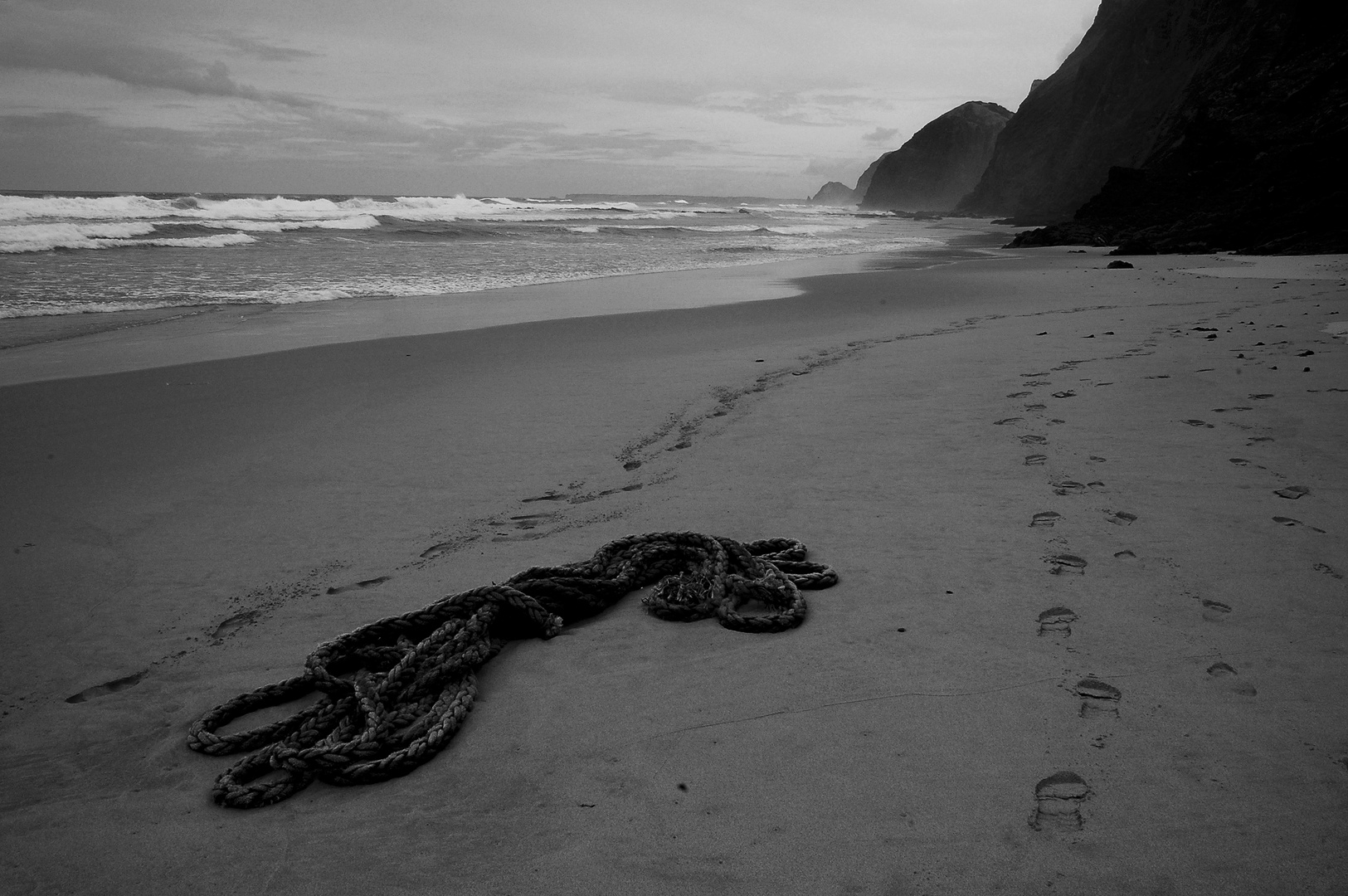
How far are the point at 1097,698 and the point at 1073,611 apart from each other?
50 cm

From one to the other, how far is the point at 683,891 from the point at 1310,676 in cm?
184

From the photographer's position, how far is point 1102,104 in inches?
1658

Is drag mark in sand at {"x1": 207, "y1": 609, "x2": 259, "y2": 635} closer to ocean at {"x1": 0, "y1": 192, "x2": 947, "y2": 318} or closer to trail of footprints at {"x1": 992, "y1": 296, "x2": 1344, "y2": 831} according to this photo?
trail of footprints at {"x1": 992, "y1": 296, "x2": 1344, "y2": 831}

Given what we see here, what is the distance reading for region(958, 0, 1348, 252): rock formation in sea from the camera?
17344mm

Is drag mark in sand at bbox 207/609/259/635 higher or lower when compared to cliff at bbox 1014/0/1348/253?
lower

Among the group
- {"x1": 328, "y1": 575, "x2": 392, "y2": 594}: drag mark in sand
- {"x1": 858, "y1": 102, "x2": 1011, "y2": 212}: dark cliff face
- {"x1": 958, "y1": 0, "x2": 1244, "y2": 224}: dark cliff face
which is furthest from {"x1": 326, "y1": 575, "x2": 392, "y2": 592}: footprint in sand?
{"x1": 858, "y1": 102, "x2": 1011, "y2": 212}: dark cliff face

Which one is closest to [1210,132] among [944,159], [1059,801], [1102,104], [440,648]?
[1102,104]

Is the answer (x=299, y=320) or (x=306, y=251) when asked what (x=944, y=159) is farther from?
(x=299, y=320)

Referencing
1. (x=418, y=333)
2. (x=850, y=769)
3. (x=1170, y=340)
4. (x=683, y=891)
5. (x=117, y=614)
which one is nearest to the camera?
(x=683, y=891)

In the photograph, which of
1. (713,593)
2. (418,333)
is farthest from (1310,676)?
(418,333)

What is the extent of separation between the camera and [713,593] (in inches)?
113

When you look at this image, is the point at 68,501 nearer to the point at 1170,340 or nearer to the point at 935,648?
the point at 935,648

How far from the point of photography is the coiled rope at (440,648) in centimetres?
215

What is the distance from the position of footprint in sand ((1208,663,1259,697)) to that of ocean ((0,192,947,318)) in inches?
482
